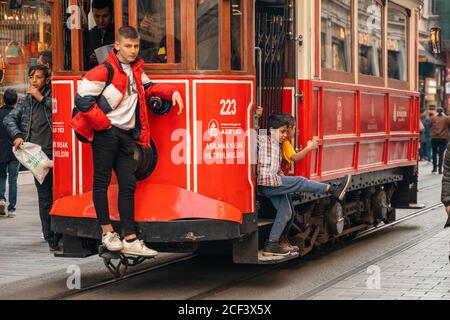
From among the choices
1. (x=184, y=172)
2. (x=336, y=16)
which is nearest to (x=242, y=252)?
(x=184, y=172)

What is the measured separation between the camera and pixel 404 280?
399 inches

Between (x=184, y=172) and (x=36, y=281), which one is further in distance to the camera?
(x=36, y=281)

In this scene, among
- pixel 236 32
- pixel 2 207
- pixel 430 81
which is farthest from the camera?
pixel 430 81

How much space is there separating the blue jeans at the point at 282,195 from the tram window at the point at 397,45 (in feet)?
13.5

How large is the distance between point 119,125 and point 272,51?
2.28 meters

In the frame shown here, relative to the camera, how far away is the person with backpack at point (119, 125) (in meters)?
9.13

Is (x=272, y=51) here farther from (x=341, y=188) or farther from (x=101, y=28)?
(x=101, y=28)

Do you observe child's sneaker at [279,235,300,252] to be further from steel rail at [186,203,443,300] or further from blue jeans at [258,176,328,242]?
steel rail at [186,203,443,300]

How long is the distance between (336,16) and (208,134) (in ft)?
10.2

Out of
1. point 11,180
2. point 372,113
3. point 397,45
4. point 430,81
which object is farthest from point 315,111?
point 430,81

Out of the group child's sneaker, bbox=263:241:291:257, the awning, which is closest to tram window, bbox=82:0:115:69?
child's sneaker, bbox=263:241:291:257

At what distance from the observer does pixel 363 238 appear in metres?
13.9

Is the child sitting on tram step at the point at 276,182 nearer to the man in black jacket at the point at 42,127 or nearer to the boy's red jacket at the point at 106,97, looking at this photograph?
the boy's red jacket at the point at 106,97
